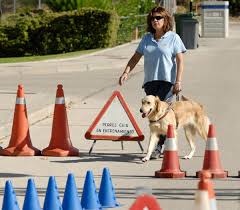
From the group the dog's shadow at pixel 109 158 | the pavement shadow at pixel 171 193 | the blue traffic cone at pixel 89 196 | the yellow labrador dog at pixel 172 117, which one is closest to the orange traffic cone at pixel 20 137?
the dog's shadow at pixel 109 158

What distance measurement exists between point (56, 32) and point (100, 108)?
1534 centimetres

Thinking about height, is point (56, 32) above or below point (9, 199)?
below

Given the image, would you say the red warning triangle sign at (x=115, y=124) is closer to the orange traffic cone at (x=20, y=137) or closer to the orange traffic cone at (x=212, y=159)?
the orange traffic cone at (x=20, y=137)

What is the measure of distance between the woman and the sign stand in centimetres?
53

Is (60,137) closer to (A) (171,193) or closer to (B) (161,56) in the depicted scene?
(B) (161,56)

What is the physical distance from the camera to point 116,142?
1326 cm

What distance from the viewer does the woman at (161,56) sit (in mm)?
11410

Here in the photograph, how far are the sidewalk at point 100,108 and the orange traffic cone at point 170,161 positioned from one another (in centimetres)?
11

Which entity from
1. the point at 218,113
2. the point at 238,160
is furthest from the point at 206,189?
the point at 218,113

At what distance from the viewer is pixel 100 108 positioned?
56.4 ft

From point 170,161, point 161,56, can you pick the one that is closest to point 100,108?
point 161,56

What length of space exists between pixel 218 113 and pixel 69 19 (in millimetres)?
16222

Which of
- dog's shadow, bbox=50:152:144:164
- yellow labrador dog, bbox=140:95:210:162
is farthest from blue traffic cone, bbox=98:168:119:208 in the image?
dog's shadow, bbox=50:152:144:164

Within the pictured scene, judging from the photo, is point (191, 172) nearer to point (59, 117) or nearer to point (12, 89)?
point (59, 117)
